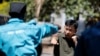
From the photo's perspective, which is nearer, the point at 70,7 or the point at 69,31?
the point at 69,31

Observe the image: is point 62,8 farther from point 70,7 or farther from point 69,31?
point 69,31

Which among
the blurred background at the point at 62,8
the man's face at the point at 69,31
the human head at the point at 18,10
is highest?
the human head at the point at 18,10

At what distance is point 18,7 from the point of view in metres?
5.05

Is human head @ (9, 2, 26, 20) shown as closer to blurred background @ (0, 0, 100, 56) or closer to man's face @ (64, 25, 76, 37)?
man's face @ (64, 25, 76, 37)

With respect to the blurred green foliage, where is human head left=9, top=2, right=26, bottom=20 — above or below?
above

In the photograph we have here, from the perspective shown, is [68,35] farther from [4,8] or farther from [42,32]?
[4,8]

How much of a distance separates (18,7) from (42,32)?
1.30ft

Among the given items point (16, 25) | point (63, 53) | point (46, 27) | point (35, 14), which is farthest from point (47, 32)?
point (35, 14)

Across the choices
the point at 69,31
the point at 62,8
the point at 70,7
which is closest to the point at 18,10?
the point at 69,31

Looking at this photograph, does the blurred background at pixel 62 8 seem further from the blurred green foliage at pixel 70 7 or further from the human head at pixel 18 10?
the human head at pixel 18 10

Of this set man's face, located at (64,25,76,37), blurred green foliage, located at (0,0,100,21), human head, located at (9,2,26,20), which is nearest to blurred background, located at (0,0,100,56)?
blurred green foliage, located at (0,0,100,21)

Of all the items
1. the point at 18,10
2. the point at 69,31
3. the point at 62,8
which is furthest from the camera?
the point at 62,8

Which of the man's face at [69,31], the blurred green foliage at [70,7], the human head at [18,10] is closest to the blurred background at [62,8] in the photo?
the blurred green foliage at [70,7]

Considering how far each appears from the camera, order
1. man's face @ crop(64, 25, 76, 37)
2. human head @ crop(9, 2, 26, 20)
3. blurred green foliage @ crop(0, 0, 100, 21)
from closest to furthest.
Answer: human head @ crop(9, 2, 26, 20) < man's face @ crop(64, 25, 76, 37) < blurred green foliage @ crop(0, 0, 100, 21)
